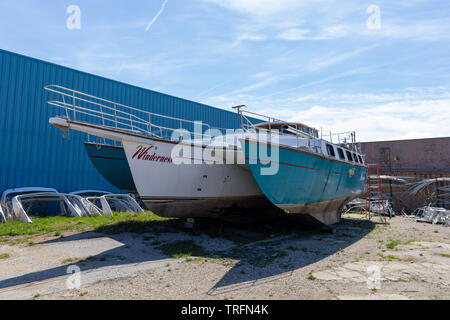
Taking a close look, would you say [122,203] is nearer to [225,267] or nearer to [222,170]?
[222,170]

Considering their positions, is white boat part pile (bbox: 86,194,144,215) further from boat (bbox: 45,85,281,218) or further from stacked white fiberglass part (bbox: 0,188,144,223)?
boat (bbox: 45,85,281,218)

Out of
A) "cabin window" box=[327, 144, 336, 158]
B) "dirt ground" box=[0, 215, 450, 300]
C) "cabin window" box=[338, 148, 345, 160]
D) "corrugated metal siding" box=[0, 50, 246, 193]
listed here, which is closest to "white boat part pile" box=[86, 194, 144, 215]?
"corrugated metal siding" box=[0, 50, 246, 193]

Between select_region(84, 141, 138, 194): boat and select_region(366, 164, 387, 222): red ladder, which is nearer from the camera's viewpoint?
select_region(84, 141, 138, 194): boat

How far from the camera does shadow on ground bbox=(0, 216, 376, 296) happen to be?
16.0ft

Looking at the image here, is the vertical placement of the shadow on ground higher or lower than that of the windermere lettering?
lower

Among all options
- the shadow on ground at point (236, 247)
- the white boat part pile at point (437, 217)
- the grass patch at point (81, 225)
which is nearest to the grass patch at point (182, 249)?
the shadow on ground at point (236, 247)

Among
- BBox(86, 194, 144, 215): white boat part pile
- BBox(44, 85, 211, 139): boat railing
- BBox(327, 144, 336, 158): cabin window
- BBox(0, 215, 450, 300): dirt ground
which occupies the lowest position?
BBox(0, 215, 450, 300): dirt ground

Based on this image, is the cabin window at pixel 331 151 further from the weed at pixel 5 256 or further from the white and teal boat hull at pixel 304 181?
the weed at pixel 5 256

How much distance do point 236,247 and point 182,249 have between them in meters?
1.25

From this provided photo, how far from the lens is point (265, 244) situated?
24.1ft

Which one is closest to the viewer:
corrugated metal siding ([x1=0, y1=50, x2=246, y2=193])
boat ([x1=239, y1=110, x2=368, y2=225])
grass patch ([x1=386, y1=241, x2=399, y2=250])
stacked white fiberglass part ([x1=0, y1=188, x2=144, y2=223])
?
boat ([x1=239, y1=110, x2=368, y2=225])

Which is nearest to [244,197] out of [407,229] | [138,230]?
[138,230]

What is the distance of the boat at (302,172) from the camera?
22.3 feet

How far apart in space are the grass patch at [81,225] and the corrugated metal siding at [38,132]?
9.62 ft
